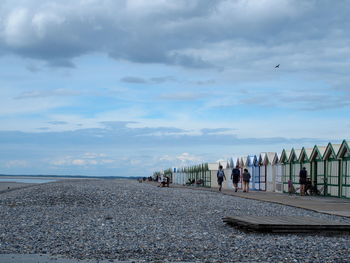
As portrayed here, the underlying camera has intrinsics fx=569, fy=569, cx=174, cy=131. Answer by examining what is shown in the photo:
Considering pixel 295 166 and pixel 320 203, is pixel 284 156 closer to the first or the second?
pixel 295 166

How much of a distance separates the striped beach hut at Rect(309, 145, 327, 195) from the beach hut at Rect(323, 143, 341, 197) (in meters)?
0.47

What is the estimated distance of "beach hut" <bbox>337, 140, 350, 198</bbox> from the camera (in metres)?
29.5

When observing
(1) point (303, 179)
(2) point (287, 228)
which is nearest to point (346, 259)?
(2) point (287, 228)

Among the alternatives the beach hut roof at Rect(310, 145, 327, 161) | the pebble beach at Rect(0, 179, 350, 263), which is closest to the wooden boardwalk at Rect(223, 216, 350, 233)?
the pebble beach at Rect(0, 179, 350, 263)

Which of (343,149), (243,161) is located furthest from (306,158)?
(243,161)

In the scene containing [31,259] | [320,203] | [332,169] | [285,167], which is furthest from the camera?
[285,167]

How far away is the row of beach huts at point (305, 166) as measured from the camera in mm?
30453

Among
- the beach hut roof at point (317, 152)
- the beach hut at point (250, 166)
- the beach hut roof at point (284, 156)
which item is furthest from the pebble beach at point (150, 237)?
the beach hut at point (250, 166)

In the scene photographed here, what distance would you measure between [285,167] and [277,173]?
1972mm

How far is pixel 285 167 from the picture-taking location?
133 ft

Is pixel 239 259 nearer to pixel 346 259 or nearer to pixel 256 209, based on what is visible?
pixel 346 259

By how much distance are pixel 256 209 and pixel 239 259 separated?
11550 mm

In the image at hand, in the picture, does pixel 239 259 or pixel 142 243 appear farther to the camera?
pixel 142 243

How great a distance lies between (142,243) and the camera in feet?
36.0
